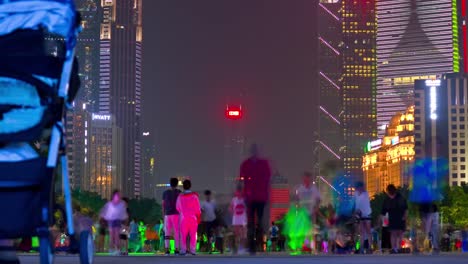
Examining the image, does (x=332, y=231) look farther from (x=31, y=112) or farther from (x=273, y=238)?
(x=31, y=112)

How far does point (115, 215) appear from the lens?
23156 millimetres

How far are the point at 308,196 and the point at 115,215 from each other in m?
4.28

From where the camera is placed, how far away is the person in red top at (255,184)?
20000 mm

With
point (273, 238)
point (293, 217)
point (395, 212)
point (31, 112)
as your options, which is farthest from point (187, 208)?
point (273, 238)

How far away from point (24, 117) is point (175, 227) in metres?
13.1

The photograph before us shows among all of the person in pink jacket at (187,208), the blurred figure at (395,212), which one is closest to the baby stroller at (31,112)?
the person in pink jacket at (187,208)

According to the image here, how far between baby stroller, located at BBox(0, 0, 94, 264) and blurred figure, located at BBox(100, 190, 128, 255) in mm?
13938

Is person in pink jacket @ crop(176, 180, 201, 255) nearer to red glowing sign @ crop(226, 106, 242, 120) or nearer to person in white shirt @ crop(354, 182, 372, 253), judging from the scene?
person in white shirt @ crop(354, 182, 372, 253)

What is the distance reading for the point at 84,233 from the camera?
380 inches

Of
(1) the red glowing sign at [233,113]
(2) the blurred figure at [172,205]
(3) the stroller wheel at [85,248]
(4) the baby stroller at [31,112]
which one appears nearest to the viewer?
(4) the baby stroller at [31,112]

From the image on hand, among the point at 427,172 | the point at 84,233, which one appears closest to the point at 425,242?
the point at 427,172

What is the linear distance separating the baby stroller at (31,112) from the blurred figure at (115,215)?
1394cm

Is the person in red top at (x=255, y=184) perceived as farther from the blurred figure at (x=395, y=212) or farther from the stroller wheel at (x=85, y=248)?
the stroller wheel at (x=85, y=248)

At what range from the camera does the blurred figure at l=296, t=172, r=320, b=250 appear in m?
23.3
